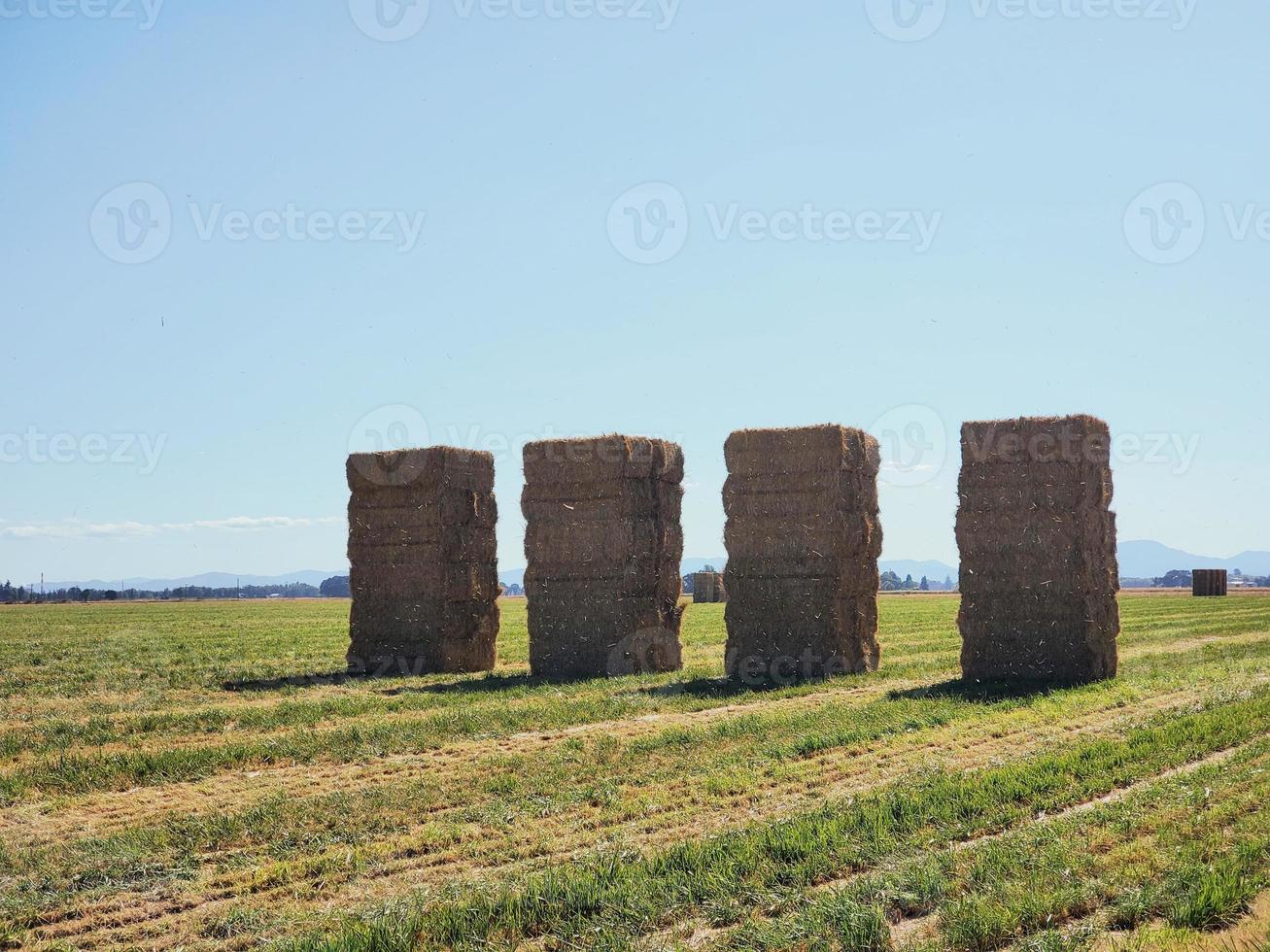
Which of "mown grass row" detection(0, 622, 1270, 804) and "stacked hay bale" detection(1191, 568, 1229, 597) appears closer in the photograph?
"mown grass row" detection(0, 622, 1270, 804)

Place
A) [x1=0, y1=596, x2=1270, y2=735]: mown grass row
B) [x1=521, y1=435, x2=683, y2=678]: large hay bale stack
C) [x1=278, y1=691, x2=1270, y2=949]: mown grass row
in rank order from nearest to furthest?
[x1=278, y1=691, x2=1270, y2=949]: mown grass row
[x1=0, y1=596, x2=1270, y2=735]: mown grass row
[x1=521, y1=435, x2=683, y2=678]: large hay bale stack

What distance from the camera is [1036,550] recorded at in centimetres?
1727

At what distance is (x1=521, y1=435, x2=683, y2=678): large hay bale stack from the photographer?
19.1 m

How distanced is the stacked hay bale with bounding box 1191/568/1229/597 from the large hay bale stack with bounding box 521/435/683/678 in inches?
1885

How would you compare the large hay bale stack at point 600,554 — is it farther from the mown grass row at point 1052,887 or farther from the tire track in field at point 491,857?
the mown grass row at point 1052,887

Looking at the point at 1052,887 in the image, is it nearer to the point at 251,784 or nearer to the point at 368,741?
the point at 251,784

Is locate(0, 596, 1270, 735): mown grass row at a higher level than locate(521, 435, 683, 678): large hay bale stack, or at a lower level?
lower

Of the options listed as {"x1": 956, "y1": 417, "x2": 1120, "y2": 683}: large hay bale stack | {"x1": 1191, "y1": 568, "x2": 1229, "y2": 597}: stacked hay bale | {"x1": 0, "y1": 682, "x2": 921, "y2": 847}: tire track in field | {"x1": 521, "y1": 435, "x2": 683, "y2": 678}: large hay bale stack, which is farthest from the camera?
{"x1": 1191, "y1": 568, "x2": 1229, "y2": 597}: stacked hay bale

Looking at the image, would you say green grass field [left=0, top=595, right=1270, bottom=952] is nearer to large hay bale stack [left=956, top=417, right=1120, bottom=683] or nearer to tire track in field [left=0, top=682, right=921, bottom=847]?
tire track in field [left=0, top=682, right=921, bottom=847]

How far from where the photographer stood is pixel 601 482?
62.7 feet

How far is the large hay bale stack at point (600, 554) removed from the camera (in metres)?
19.1

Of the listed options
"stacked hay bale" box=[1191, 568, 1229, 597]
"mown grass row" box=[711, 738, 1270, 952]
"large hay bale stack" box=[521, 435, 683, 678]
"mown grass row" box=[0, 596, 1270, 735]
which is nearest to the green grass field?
"mown grass row" box=[711, 738, 1270, 952]

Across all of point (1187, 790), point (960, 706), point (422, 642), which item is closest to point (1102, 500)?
point (960, 706)

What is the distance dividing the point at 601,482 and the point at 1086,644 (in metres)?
7.32
